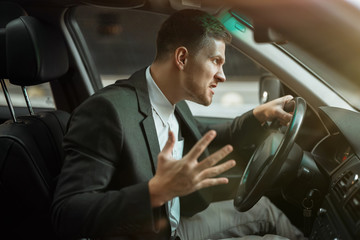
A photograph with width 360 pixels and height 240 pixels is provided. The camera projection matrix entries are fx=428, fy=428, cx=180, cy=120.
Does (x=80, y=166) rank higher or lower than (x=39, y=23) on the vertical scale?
lower

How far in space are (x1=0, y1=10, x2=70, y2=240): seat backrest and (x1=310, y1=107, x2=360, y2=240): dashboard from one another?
1067 millimetres

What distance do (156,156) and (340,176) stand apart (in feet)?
2.16

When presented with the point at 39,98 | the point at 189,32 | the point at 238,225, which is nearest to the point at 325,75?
the point at 189,32

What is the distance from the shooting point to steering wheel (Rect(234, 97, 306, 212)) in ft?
4.75

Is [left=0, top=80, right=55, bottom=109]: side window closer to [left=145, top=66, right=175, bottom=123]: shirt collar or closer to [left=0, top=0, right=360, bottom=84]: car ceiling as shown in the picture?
[left=145, top=66, right=175, bottom=123]: shirt collar

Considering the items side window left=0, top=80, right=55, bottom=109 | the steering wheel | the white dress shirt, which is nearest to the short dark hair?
the white dress shirt

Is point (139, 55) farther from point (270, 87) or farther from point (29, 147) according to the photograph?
point (29, 147)

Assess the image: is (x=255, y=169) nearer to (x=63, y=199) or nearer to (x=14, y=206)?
(x=63, y=199)

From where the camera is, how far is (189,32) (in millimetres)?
1655

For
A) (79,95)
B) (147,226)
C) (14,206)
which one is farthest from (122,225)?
(79,95)

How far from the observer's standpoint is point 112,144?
1420 mm

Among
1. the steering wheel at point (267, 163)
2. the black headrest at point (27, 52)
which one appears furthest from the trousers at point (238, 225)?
the black headrest at point (27, 52)

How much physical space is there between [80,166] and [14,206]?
19.3 inches

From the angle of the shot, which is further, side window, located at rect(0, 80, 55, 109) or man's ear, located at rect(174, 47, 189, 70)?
side window, located at rect(0, 80, 55, 109)
